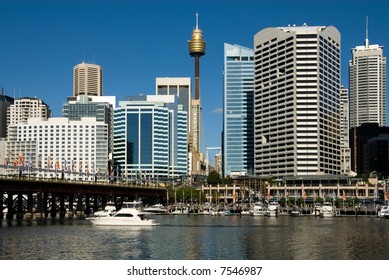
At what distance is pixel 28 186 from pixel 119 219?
36.3 meters

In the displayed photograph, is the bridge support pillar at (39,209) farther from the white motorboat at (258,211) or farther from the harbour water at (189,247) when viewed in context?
the harbour water at (189,247)

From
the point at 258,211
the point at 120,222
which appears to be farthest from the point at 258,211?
the point at 120,222

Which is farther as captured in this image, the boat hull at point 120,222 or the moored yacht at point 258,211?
the moored yacht at point 258,211

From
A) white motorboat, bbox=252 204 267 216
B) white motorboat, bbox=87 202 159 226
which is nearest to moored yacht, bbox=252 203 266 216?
white motorboat, bbox=252 204 267 216

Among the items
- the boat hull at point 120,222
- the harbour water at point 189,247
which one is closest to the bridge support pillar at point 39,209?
the boat hull at point 120,222

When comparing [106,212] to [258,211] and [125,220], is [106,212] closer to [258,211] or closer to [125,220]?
[125,220]

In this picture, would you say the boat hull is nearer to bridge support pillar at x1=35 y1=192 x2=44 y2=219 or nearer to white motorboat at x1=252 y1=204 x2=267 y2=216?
bridge support pillar at x1=35 y1=192 x2=44 y2=219

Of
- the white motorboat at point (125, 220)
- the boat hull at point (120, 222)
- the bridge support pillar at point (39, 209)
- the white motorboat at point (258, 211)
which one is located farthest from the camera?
the white motorboat at point (258, 211)

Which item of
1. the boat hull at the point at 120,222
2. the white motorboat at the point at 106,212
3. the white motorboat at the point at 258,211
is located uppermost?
the white motorboat at the point at 106,212

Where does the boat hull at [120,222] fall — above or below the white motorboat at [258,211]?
above
